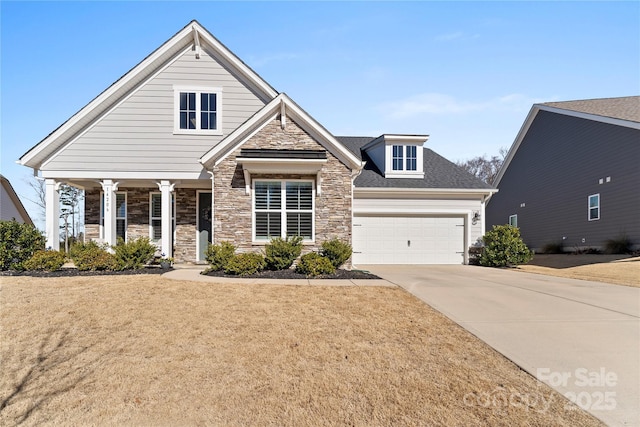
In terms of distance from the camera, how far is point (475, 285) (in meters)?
10.6

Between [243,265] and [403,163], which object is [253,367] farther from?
[403,163]

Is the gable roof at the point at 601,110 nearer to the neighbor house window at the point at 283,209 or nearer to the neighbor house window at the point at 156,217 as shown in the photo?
the neighbor house window at the point at 283,209

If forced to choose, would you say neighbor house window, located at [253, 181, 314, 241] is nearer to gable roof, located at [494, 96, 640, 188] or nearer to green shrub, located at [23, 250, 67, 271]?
green shrub, located at [23, 250, 67, 271]

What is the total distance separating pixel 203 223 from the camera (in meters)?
15.4

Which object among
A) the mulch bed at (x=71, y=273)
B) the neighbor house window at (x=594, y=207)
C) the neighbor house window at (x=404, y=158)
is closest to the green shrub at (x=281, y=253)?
the mulch bed at (x=71, y=273)

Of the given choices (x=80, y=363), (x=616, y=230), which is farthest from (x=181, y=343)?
(x=616, y=230)

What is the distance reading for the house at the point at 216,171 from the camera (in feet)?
42.3

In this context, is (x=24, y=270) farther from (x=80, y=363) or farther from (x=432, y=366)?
(x=432, y=366)

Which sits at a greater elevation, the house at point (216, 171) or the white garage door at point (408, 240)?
the house at point (216, 171)

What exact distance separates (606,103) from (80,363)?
2536cm

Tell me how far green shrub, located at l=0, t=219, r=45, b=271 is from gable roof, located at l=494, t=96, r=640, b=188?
22.7 meters

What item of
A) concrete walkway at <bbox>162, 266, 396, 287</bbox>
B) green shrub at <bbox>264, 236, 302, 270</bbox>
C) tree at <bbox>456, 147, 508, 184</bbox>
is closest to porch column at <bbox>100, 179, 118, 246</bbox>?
concrete walkway at <bbox>162, 266, 396, 287</bbox>

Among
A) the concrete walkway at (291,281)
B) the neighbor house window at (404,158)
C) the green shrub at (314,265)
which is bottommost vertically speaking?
the concrete walkway at (291,281)

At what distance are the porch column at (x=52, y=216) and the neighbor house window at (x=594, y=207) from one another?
23.1 metres
